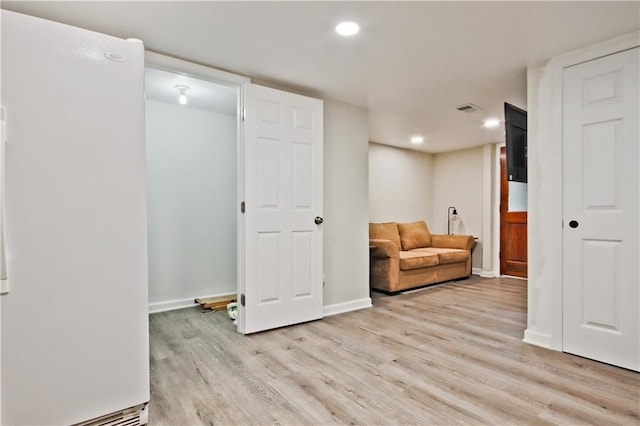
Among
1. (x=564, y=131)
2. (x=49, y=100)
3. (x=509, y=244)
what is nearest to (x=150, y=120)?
(x=49, y=100)

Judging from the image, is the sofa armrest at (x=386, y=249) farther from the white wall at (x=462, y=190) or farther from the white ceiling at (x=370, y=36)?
the white wall at (x=462, y=190)

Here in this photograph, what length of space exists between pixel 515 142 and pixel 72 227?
3.15 m

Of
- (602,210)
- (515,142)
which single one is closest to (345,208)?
(515,142)

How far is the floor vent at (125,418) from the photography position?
1558 mm

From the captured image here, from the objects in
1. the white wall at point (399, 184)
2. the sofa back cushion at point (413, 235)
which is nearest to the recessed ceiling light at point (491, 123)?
the white wall at point (399, 184)

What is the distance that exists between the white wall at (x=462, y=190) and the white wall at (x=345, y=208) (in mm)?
2963

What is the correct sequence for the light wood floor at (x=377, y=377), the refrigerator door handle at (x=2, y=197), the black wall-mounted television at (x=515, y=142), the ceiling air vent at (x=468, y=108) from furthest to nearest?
1. the ceiling air vent at (x=468, y=108)
2. the black wall-mounted television at (x=515, y=142)
3. the light wood floor at (x=377, y=377)
4. the refrigerator door handle at (x=2, y=197)

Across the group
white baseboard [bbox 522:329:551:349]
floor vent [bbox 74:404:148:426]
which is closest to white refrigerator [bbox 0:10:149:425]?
floor vent [bbox 74:404:148:426]

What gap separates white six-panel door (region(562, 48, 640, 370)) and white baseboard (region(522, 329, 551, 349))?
0.11 meters

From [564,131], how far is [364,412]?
236 centimetres

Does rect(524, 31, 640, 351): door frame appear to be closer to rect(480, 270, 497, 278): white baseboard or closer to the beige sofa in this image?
the beige sofa

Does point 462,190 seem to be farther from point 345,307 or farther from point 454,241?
point 345,307

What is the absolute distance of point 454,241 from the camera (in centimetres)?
566

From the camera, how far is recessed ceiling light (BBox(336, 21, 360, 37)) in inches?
84.7
